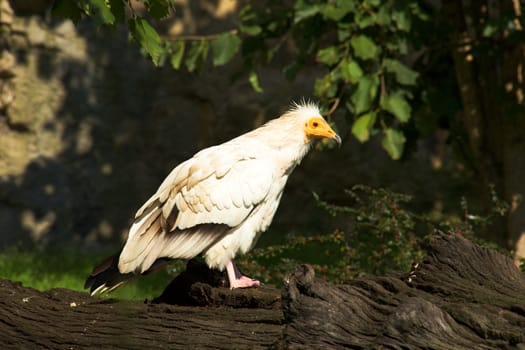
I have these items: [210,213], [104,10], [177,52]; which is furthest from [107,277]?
[177,52]

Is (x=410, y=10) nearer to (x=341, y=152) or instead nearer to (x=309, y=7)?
(x=309, y=7)

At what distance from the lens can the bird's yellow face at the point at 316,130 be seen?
6266 millimetres

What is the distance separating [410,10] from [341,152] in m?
3.89

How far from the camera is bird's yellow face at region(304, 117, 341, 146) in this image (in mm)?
6266

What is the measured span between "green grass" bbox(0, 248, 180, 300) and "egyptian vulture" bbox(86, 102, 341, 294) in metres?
1.44

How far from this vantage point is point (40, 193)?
10906 mm

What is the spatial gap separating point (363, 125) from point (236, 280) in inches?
84.8

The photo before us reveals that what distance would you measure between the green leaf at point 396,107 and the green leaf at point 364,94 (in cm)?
12

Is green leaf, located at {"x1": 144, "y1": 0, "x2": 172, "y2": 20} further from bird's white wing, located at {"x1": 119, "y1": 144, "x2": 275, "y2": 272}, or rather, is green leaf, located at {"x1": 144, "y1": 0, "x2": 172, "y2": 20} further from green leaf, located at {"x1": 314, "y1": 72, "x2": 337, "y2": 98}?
green leaf, located at {"x1": 314, "y1": 72, "x2": 337, "y2": 98}

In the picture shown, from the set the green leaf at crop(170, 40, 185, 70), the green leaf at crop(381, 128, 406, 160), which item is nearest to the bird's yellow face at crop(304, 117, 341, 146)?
the green leaf at crop(381, 128, 406, 160)

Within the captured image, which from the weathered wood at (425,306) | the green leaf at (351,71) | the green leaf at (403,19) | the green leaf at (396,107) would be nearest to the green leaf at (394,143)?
the green leaf at (396,107)

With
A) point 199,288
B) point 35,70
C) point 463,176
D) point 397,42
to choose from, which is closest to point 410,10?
point 397,42

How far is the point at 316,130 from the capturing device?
20.6 feet

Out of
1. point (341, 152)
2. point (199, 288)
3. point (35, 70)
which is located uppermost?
point (35, 70)
